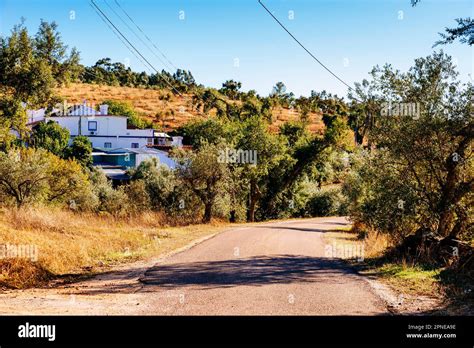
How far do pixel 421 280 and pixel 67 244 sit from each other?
1138 cm

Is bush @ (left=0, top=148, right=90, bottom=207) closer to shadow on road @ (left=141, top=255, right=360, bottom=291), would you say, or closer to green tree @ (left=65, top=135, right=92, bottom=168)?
shadow on road @ (left=141, top=255, right=360, bottom=291)

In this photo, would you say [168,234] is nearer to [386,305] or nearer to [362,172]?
[362,172]

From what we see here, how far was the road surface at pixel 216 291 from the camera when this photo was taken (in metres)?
9.59

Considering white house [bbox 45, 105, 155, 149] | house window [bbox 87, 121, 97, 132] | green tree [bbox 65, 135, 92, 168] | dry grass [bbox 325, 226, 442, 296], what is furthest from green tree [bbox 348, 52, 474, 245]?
house window [bbox 87, 121, 97, 132]

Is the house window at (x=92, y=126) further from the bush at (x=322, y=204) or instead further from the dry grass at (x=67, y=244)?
the dry grass at (x=67, y=244)

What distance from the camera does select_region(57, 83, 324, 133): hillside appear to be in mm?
112000

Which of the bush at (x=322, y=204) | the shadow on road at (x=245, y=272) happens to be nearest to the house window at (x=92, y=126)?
the bush at (x=322, y=204)

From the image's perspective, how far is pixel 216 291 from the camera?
11492 mm

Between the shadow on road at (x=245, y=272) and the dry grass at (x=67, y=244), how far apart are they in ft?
8.75

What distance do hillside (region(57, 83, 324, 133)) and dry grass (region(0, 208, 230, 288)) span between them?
82379mm
